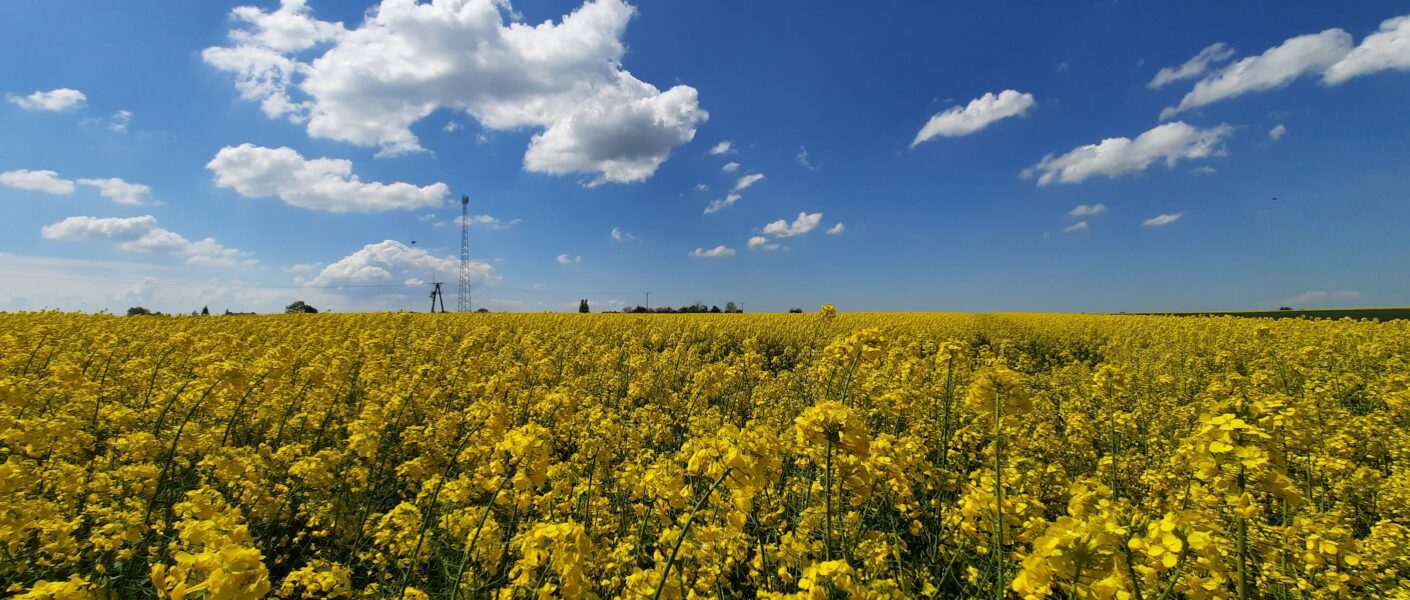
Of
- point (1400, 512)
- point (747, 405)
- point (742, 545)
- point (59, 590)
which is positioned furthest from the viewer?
point (747, 405)

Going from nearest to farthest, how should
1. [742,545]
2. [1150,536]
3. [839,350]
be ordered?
[1150,536]
[742,545]
[839,350]

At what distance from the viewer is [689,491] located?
2.98 m

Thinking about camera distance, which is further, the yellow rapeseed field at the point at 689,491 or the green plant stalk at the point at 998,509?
the yellow rapeseed field at the point at 689,491

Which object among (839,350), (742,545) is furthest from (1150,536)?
(839,350)

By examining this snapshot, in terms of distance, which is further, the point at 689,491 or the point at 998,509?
the point at 689,491

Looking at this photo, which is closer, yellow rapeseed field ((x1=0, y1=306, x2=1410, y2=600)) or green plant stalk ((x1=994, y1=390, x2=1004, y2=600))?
green plant stalk ((x1=994, y1=390, x2=1004, y2=600))

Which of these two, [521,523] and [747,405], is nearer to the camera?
[521,523]

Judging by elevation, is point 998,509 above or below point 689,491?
above

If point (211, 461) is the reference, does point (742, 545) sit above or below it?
below

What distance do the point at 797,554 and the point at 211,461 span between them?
4738mm

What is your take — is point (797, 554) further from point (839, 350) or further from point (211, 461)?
point (211, 461)

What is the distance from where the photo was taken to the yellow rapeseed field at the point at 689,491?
2.23m

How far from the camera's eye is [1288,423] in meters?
2.69

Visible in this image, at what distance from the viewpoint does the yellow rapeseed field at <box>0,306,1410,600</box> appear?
7.32 ft
